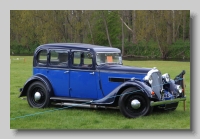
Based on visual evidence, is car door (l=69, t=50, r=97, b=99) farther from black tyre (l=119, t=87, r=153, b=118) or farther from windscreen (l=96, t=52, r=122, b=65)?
black tyre (l=119, t=87, r=153, b=118)

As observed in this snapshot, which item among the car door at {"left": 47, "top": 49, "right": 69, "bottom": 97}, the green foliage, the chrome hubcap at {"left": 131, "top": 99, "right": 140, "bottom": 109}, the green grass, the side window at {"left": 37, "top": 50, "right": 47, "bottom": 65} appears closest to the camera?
the green grass

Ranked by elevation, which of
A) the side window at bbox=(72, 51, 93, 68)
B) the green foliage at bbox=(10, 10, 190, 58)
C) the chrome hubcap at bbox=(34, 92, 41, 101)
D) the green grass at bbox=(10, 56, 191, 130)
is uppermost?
the green foliage at bbox=(10, 10, 190, 58)

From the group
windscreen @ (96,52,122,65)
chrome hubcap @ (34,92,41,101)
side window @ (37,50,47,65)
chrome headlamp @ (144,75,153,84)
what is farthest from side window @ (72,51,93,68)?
chrome headlamp @ (144,75,153,84)

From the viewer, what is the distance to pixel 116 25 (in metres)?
12.4

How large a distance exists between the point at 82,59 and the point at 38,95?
144cm

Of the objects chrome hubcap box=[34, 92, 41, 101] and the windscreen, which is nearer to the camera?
the windscreen

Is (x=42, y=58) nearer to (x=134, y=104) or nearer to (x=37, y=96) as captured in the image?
(x=37, y=96)

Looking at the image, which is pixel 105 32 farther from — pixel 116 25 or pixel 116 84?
pixel 116 84

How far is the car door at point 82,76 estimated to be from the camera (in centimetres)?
953

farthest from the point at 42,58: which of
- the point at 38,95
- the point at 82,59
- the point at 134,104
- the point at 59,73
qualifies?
the point at 134,104

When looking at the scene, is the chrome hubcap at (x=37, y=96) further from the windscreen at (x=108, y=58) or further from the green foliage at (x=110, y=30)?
the windscreen at (x=108, y=58)

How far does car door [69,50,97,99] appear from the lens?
31.3 ft

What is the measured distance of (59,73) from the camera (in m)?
9.91

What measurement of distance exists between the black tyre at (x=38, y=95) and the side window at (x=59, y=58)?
0.63m
